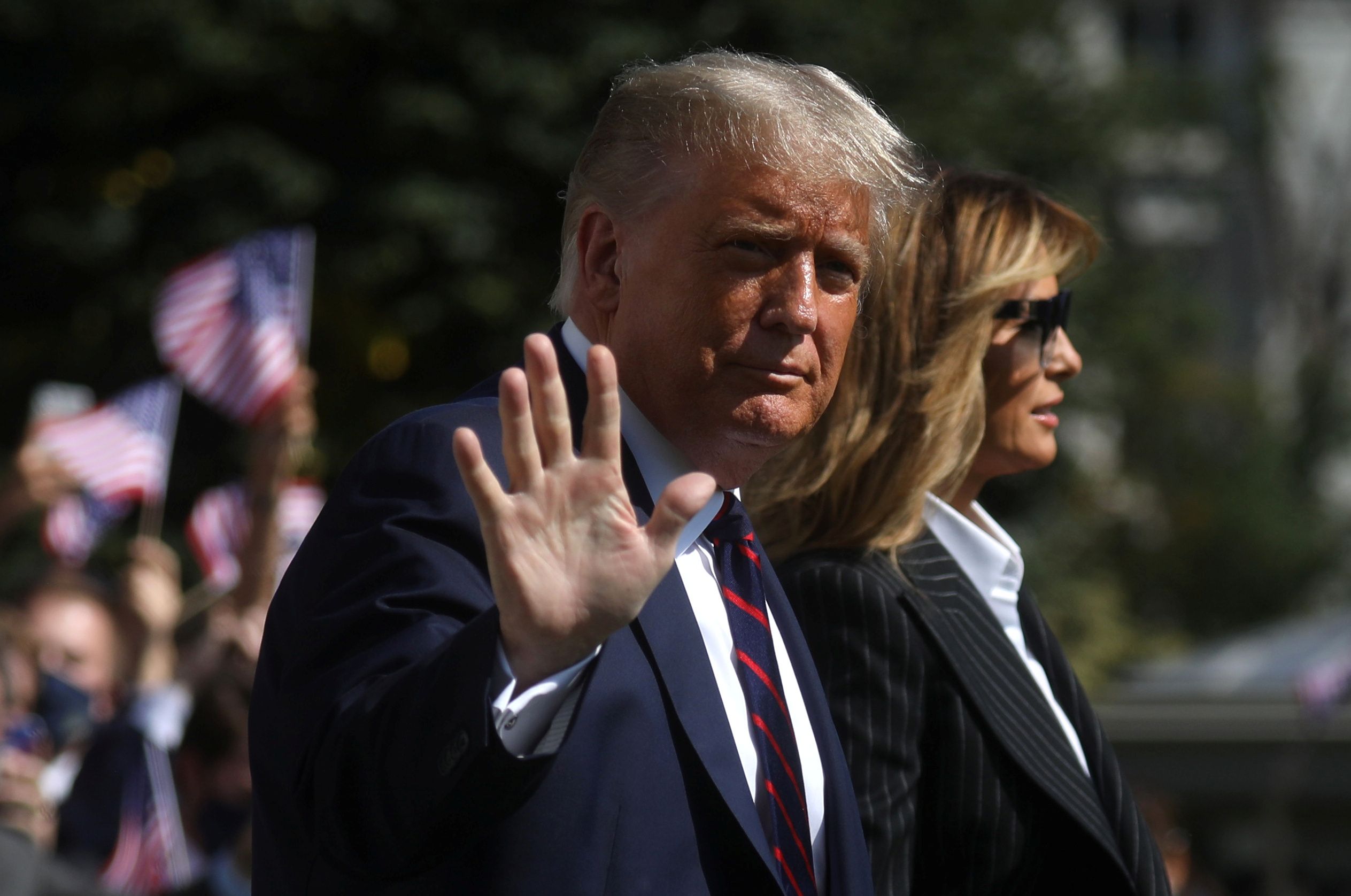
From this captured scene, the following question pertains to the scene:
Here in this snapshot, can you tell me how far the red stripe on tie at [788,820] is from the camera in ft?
6.23

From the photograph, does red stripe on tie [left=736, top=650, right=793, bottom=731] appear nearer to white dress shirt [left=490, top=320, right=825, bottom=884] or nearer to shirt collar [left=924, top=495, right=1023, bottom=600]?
white dress shirt [left=490, top=320, right=825, bottom=884]

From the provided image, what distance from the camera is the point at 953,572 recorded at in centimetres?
273

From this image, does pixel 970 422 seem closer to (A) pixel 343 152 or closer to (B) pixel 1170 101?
(A) pixel 343 152

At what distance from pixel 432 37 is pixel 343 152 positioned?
3.40ft

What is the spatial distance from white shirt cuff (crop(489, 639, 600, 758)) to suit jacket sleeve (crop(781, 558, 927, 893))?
38.5 inches

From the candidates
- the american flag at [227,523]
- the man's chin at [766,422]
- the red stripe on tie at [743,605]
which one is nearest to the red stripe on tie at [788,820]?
the red stripe on tie at [743,605]

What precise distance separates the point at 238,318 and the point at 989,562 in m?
5.01

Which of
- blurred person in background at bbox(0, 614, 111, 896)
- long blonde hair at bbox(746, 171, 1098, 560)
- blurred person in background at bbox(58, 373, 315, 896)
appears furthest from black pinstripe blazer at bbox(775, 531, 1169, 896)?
blurred person in background at bbox(58, 373, 315, 896)

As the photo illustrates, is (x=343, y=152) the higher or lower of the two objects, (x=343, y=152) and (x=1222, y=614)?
the higher

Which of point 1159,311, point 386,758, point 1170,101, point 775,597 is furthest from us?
point 1170,101

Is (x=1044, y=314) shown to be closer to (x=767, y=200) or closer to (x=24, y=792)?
(x=767, y=200)

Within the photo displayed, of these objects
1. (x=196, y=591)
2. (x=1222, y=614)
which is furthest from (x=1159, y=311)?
(x=196, y=591)

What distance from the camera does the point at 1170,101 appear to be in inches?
871

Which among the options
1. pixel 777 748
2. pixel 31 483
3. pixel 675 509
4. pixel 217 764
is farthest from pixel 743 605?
pixel 31 483
